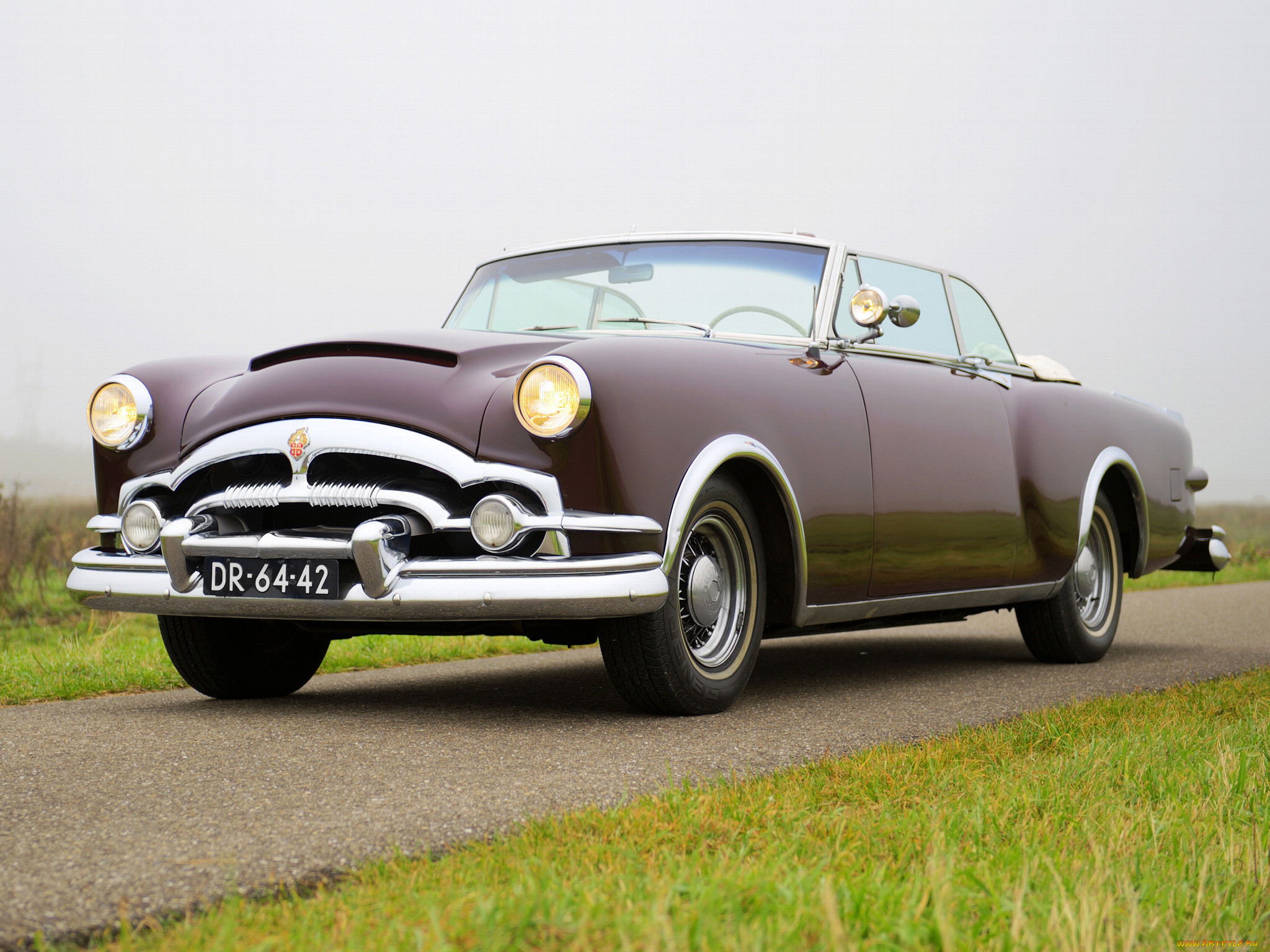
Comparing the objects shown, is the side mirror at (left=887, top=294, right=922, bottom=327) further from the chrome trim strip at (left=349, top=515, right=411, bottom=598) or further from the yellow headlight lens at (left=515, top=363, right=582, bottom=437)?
the chrome trim strip at (left=349, top=515, right=411, bottom=598)

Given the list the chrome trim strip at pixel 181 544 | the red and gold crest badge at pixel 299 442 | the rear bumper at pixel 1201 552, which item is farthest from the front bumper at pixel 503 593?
the rear bumper at pixel 1201 552

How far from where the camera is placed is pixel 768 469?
14.0 feet

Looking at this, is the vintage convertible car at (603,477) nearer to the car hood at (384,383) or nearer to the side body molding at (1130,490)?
the car hood at (384,383)

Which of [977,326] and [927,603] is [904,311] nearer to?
[927,603]

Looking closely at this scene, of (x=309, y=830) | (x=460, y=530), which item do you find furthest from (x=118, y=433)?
(x=309, y=830)

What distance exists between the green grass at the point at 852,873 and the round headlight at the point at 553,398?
1118mm

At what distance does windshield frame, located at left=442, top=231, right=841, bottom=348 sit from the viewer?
4.91m

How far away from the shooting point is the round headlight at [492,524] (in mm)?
3678

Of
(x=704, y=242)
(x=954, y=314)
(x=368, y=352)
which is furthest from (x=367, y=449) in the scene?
(x=954, y=314)

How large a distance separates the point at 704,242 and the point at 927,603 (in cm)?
160

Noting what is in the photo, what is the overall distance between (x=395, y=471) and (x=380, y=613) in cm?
42

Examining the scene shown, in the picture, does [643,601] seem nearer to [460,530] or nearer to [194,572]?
[460,530]

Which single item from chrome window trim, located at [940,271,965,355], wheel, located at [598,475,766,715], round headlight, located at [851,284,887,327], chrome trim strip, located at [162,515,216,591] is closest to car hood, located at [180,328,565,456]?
chrome trim strip, located at [162,515,216,591]

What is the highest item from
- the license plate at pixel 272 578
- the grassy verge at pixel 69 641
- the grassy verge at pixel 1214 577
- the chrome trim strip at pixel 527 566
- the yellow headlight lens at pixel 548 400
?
the yellow headlight lens at pixel 548 400
